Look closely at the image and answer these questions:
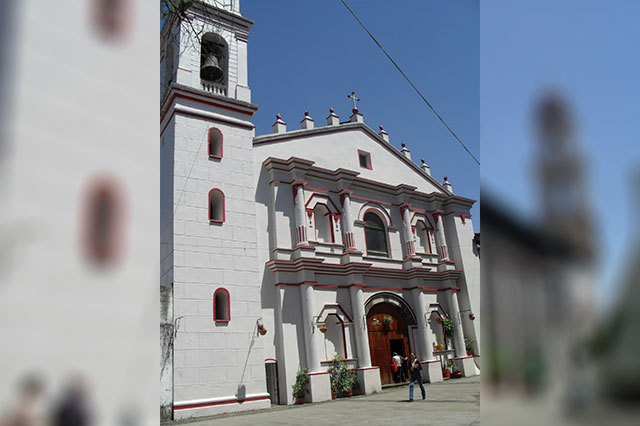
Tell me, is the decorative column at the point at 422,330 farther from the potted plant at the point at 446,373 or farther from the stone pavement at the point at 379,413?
the stone pavement at the point at 379,413

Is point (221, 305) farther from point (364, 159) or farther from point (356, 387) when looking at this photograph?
point (364, 159)

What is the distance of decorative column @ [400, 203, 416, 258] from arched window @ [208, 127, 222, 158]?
7.90 metres

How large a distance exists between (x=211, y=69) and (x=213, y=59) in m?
0.32

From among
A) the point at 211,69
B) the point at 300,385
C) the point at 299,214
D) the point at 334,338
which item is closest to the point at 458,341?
the point at 334,338

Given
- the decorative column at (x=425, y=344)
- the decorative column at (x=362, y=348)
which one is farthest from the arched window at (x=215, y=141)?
the decorative column at (x=425, y=344)

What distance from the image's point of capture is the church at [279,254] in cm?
1218

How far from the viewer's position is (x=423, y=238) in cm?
1997

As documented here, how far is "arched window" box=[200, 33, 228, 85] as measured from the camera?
14.3m

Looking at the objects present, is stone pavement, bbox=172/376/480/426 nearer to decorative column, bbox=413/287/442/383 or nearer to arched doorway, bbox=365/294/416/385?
arched doorway, bbox=365/294/416/385

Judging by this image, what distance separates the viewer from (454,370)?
17.8 meters
